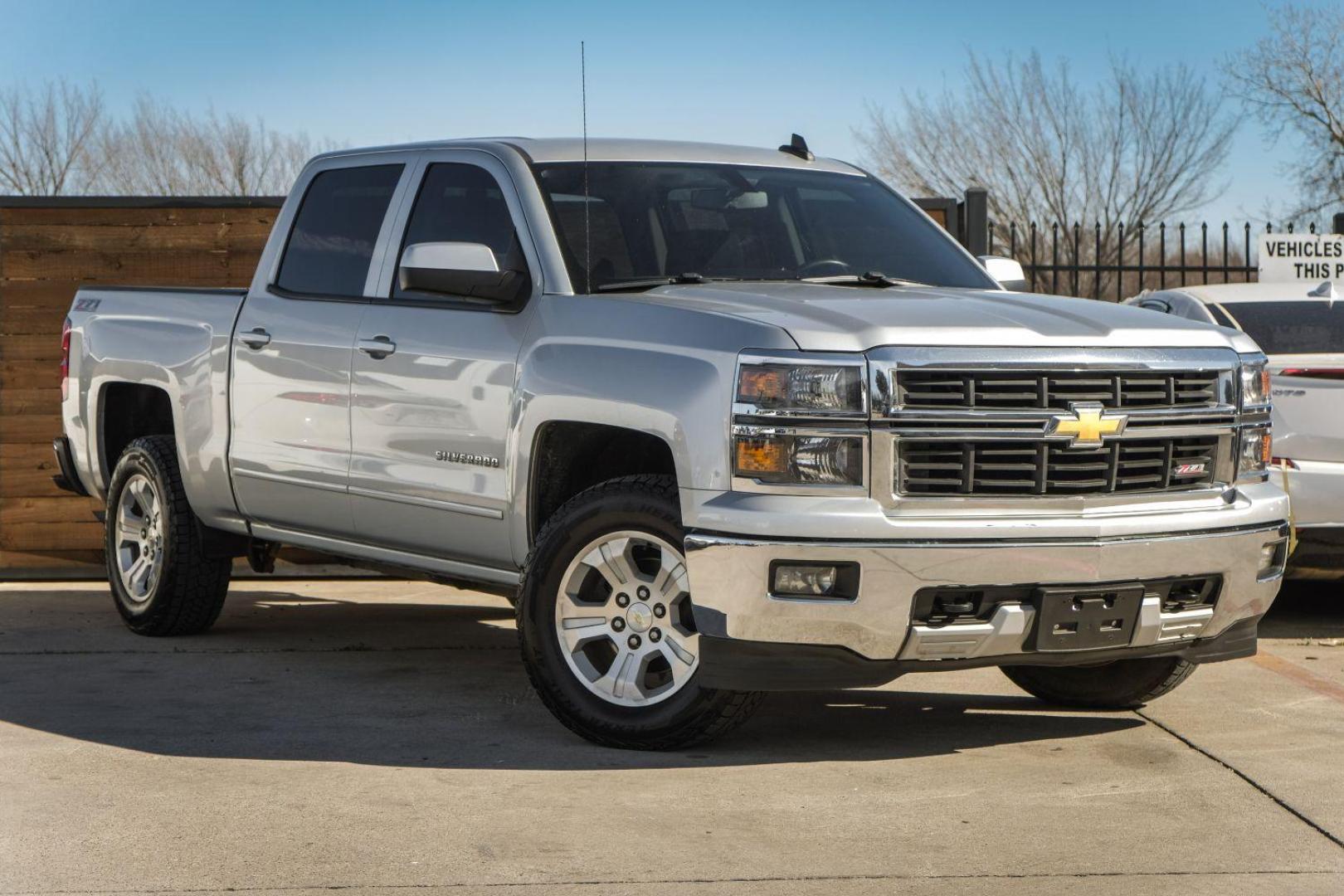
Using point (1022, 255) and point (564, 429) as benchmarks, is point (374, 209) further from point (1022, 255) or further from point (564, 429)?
point (1022, 255)

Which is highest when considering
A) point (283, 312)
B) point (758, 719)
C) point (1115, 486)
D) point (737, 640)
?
point (283, 312)

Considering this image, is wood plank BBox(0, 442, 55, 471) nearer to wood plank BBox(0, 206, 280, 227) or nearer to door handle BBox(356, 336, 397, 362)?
wood plank BBox(0, 206, 280, 227)

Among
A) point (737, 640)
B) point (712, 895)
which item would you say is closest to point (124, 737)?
point (737, 640)

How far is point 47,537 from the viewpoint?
10.8 m

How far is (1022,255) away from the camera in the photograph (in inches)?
1273

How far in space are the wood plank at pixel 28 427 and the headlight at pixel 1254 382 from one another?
7.15 meters

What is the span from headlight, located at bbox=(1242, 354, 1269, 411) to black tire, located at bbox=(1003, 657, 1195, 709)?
0.92m

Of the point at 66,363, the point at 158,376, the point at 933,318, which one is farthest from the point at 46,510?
the point at 933,318

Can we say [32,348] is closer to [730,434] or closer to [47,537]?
[47,537]

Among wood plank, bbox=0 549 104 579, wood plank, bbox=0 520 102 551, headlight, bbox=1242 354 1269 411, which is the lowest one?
wood plank, bbox=0 549 104 579

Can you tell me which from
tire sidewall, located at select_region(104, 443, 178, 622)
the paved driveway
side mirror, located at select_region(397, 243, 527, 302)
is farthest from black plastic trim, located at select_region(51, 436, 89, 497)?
side mirror, located at select_region(397, 243, 527, 302)

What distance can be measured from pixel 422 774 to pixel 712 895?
1490 millimetres

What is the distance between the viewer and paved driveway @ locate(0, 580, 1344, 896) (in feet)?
14.8

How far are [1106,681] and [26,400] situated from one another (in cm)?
673
